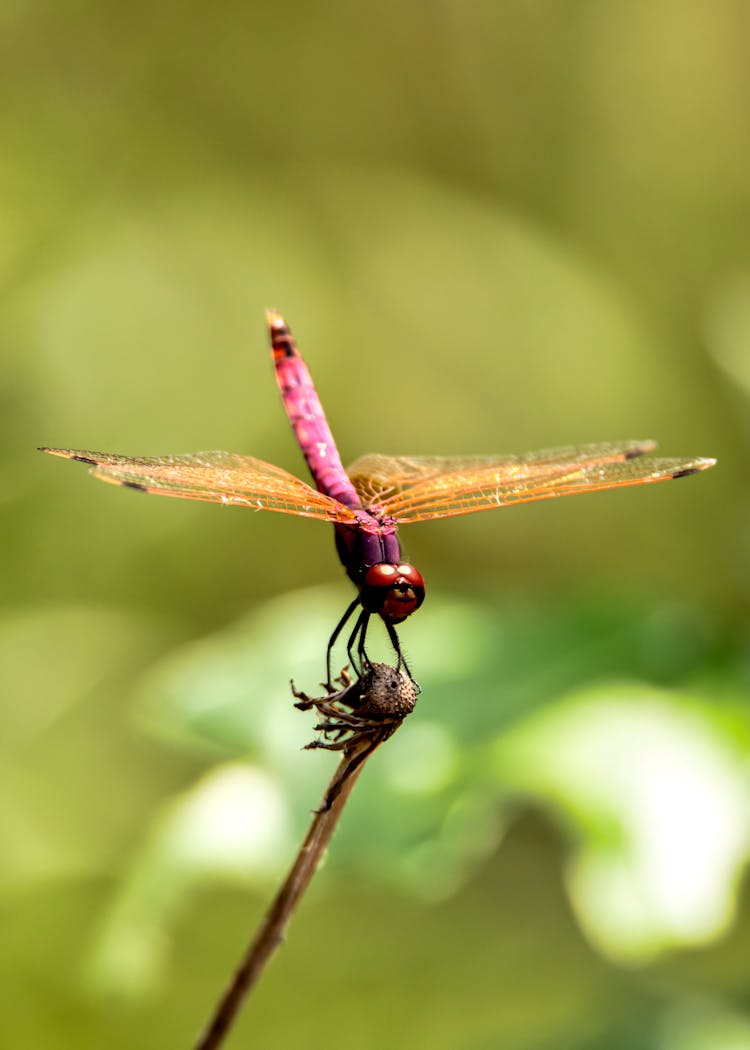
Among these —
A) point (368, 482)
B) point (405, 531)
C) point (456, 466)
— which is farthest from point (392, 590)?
→ point (405, 531)

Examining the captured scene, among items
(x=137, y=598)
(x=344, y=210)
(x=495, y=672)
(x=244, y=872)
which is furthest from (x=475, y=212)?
(x=244, y=872)

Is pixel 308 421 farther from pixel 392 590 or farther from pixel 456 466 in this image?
pixel 392 590

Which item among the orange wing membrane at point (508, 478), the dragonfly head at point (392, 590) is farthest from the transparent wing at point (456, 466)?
the dragonfly head at point (392, 590)

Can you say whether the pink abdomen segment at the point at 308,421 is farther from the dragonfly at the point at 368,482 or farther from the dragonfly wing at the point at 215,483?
the dragonfly wing at the point at 215,483

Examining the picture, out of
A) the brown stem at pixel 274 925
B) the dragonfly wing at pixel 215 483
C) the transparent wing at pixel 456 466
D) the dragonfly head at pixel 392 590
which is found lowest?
the brown stem at pixel 274 925

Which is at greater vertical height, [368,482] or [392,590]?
[368,482]

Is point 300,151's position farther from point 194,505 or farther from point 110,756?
point 110,756
